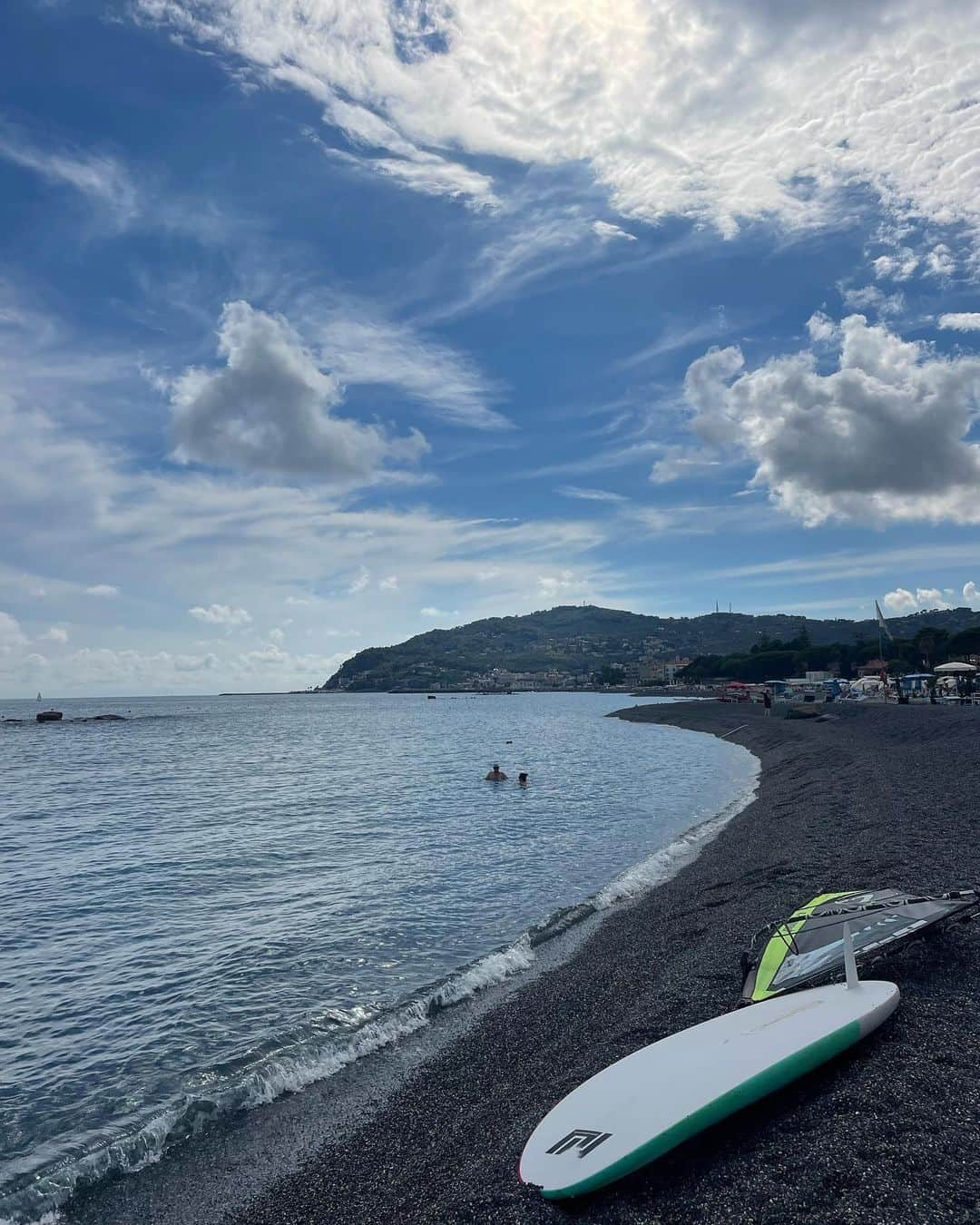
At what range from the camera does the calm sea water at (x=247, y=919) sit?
900 centimetres

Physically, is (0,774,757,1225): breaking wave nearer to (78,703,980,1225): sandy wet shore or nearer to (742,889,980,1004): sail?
(78,703,980,1225): sandy wet shore

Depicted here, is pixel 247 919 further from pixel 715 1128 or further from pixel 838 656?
pixel 838 656

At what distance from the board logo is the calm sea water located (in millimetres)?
4475

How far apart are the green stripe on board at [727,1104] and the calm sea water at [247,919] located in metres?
5.04

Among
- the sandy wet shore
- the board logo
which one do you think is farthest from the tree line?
the board logo

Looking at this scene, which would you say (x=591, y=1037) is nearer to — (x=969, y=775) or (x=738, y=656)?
(x=969, y=775)

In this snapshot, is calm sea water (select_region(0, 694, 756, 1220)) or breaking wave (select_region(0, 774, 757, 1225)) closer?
breaking wave (select_region(0, 774, 757, 1225))

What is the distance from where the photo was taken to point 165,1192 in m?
7.11

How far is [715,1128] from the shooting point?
619 centimetres

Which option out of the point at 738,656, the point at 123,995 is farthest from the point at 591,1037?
the point at 738,656

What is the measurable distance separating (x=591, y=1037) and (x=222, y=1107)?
4.48m

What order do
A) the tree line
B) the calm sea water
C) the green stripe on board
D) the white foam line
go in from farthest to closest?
1. the tree line
2. the white foam line
3. the calm sea water
4. the green stripe on board

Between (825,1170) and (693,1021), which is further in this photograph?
(693,1021)

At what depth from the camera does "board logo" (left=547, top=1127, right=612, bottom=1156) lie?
5.90 metres
